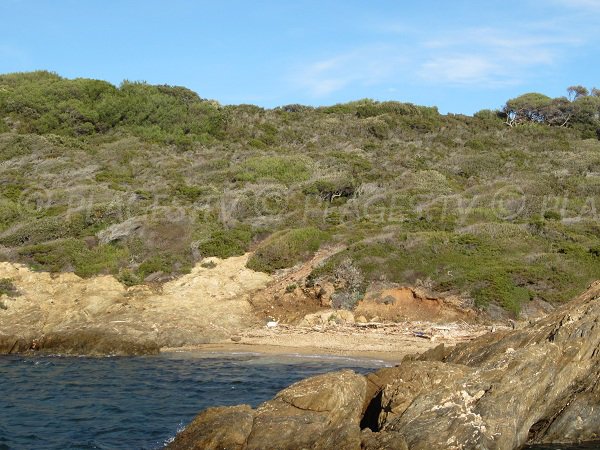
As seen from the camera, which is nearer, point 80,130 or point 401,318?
point 401,318

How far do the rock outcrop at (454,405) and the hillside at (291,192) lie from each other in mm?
8553

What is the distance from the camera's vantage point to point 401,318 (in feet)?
63.5

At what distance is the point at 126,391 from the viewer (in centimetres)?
1391

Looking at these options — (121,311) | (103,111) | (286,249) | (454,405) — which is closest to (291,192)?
(286,249)

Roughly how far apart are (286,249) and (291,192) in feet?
23.9

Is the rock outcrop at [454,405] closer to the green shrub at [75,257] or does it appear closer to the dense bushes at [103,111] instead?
the green shrub at [75,257]

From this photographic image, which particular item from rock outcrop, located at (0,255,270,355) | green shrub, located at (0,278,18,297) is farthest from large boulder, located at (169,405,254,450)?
green shrub, located at (0,278,18,297)

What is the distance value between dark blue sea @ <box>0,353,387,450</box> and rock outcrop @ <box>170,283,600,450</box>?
228 cm

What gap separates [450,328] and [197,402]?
302 inches

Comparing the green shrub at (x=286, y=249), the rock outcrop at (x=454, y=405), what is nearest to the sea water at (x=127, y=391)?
the rock outcrop at (x=454, y=405)

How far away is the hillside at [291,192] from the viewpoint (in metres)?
21.4

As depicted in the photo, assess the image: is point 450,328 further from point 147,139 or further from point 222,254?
point 147,139

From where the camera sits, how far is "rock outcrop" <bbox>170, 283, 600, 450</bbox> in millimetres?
8961

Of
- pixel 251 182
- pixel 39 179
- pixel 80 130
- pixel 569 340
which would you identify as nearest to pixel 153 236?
pixel 251 182
